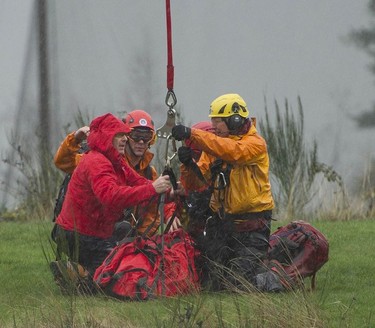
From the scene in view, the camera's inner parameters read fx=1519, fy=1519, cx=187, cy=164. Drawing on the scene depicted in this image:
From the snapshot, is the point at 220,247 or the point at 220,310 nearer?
the point at 220,310

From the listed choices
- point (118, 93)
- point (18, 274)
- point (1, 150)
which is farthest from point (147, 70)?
point (18, 274)

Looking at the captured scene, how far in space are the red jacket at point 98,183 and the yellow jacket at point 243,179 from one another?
51cm

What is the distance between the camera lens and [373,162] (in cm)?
1852

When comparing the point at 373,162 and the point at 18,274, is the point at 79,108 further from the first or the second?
the point at 18,274

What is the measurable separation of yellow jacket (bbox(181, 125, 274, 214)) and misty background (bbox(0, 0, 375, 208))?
6695 mm

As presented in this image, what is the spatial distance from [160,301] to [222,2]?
10.1m

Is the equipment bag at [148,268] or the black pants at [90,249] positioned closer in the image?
the equipment bag at [148,268]

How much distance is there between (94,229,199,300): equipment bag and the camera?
1099 cm

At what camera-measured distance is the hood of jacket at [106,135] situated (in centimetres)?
1158

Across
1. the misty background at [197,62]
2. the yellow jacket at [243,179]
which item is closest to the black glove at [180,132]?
the yellow jacket at [243,179]

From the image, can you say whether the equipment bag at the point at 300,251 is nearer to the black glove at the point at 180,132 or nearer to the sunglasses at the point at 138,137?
the black glove at the point at 180,132

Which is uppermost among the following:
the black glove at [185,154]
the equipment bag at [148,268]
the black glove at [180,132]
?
the black glove at [180,132]

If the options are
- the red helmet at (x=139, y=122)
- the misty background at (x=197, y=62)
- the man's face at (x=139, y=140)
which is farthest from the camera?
the misty background at (x=197, y=62)

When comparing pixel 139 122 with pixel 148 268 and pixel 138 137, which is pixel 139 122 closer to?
pixel 138 137
